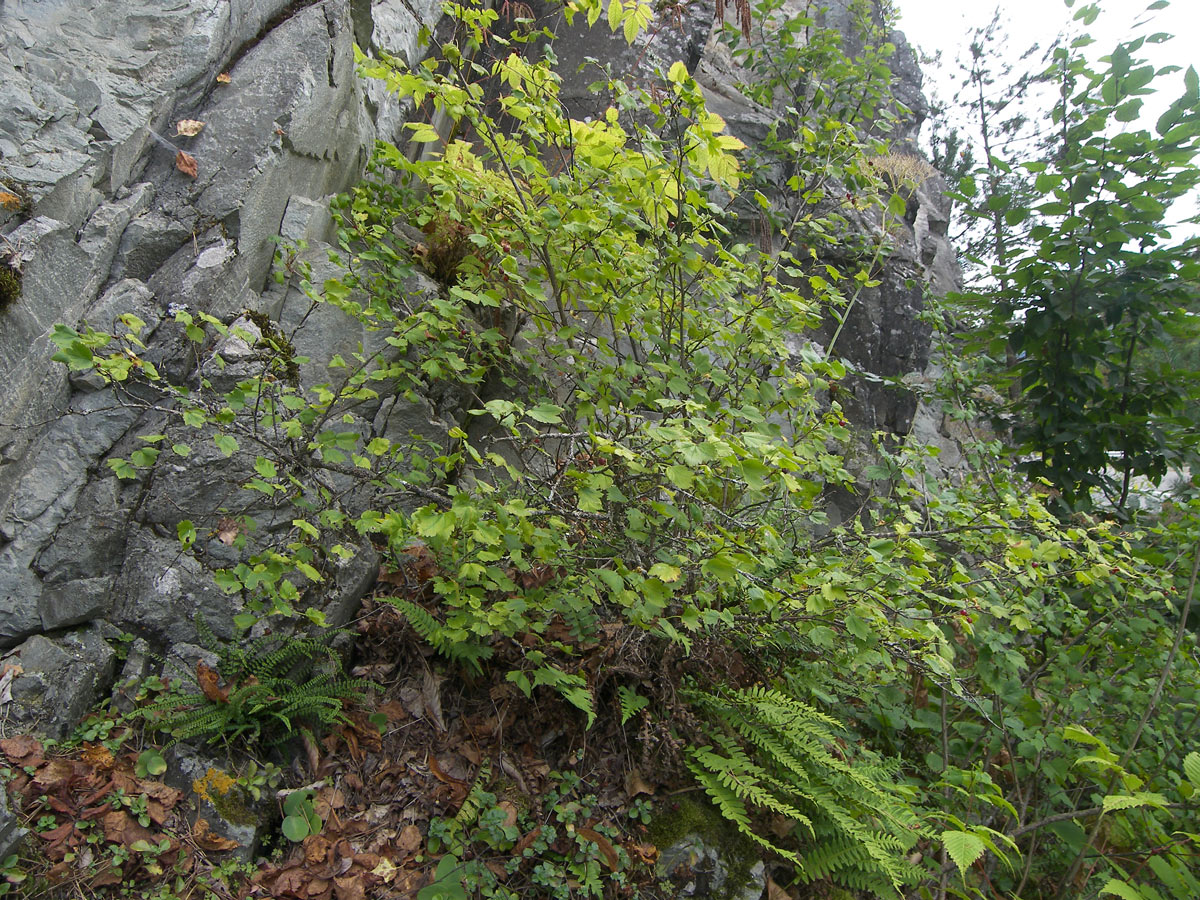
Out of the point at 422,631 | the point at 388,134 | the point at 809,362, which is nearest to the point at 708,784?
the point at 422,631

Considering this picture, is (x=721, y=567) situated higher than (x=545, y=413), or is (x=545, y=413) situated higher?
(x=545, y=413)

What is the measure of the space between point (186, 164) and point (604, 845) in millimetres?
4179

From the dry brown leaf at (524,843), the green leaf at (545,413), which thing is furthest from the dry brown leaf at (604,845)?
the green leaf at (545,413)

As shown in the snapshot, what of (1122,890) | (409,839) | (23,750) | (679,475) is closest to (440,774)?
(409,839)

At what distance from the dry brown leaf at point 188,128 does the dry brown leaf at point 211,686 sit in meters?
2.91

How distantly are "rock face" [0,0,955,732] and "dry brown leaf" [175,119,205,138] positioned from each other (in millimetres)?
23

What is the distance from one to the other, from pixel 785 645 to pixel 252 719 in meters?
2.74

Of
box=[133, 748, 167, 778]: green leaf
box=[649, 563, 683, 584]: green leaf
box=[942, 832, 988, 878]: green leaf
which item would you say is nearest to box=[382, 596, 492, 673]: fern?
box=[133, 748, 167, 778]: green leaf

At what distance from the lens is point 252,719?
122 inches

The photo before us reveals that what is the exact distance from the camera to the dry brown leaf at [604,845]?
2999 mm

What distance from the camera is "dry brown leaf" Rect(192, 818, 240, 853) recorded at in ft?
8.99

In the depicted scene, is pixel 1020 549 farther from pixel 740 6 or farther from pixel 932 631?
pixel 740 6

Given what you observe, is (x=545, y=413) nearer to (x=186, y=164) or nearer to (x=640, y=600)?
(x=640, y=600)

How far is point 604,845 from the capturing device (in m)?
3.04
